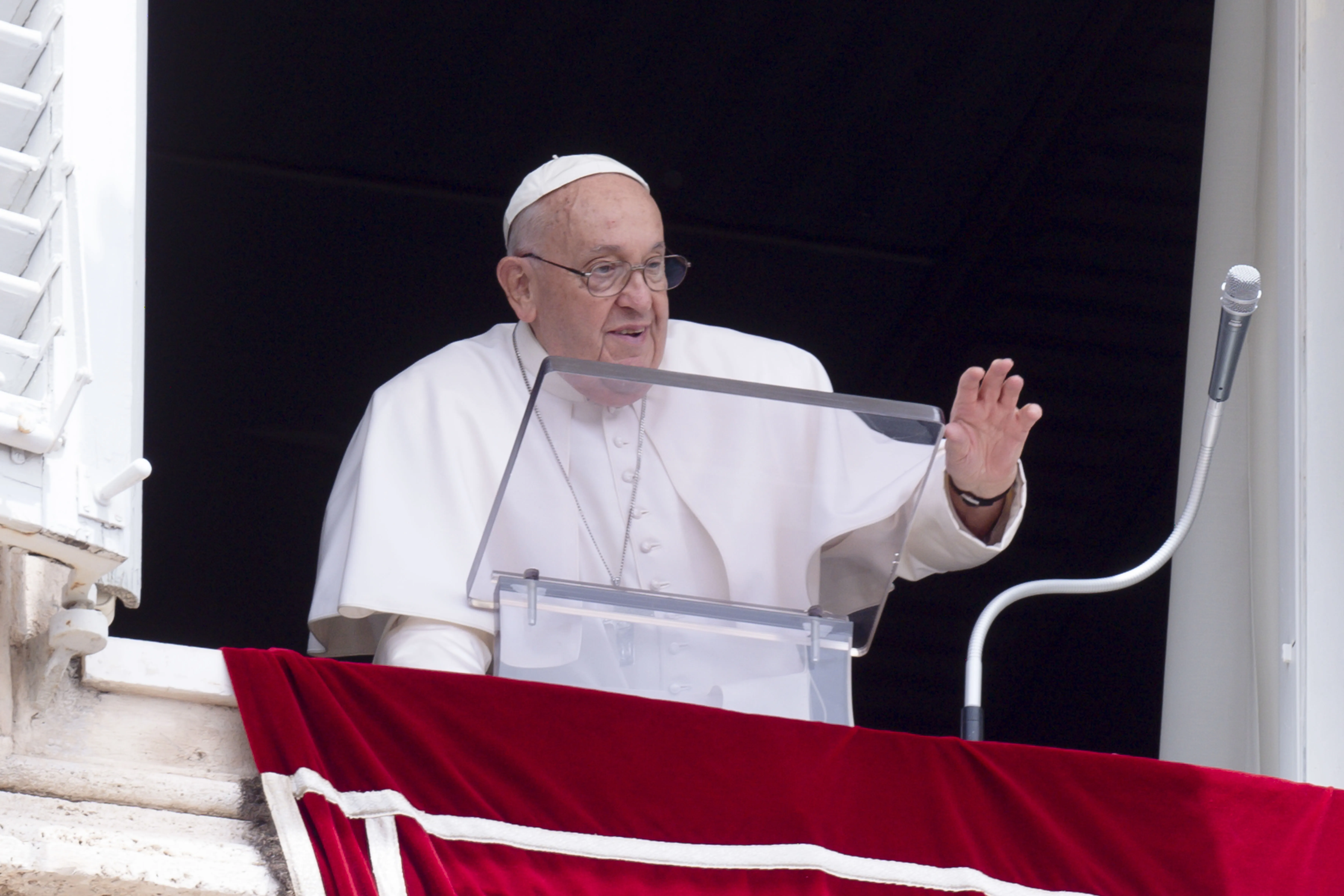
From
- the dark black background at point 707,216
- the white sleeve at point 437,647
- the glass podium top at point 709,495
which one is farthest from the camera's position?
the dark black background at point 707,216

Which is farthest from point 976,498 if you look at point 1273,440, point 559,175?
point 559,175

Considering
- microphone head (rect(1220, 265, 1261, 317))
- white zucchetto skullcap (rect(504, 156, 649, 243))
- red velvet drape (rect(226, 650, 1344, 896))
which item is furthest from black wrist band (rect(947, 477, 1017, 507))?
white zucchetto skullcap (rect(504, 156, 649, 243))

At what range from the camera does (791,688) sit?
8.81 feet

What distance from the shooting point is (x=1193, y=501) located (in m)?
2.89

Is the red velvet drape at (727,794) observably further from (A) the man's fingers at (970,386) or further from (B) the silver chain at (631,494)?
(A) the man's fingers at (970,386)

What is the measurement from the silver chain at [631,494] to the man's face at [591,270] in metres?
0.67

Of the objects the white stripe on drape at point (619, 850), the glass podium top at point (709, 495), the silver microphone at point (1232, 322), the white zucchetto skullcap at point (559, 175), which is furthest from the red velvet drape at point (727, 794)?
the white zucchetto skullcap at point (559, 175)

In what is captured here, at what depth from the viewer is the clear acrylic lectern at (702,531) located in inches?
102

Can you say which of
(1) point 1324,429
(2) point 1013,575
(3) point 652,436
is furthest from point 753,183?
(3) point 652,436

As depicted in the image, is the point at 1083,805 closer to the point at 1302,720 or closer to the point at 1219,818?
the point at 1219,818

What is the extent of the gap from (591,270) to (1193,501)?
1.21 metres

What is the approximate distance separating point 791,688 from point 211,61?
3.43 m

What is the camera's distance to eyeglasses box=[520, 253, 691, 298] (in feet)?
11.3

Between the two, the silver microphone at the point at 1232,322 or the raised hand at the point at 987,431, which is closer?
the silver microphone at the point at 1232,322
